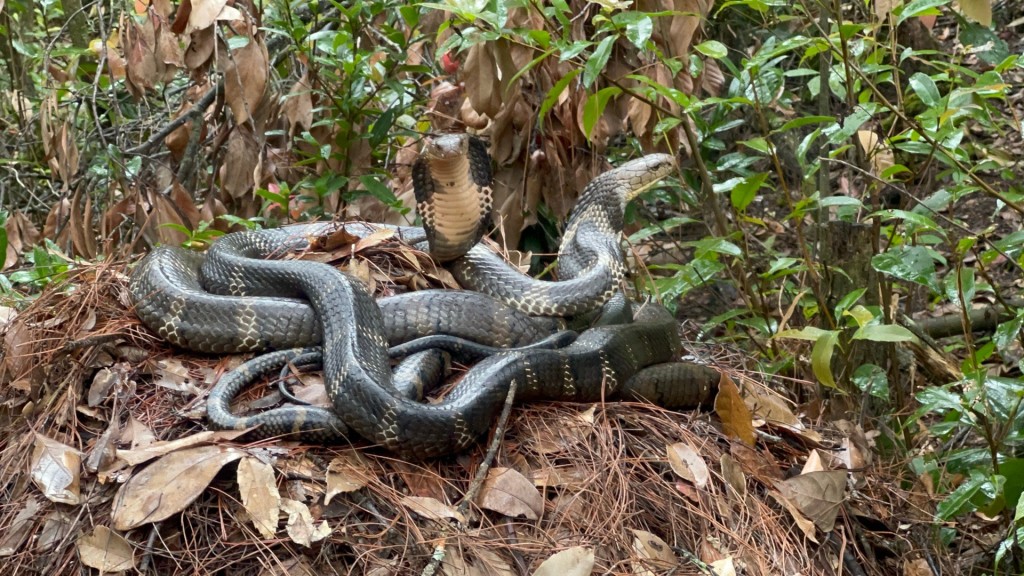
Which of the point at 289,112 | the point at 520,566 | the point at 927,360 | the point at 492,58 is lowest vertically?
the point at 927,360

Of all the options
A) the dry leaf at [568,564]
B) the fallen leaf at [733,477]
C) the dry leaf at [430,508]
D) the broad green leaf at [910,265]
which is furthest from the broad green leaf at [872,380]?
the dry leaf at [430,508]

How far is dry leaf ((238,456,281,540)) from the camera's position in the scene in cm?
311

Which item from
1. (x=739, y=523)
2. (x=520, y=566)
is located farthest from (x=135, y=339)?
(x=739, y=523)

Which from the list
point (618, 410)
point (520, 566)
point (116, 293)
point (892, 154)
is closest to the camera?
point (520, 566)

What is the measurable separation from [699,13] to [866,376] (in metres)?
1.83

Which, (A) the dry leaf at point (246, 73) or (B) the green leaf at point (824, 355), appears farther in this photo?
(A) the dry leaf at point (246, 73)

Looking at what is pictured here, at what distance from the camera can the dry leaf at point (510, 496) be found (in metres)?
3.31

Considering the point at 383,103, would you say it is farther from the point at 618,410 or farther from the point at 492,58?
the point at 618,410

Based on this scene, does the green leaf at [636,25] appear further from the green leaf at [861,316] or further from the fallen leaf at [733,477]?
the fallen leaf at [733,477]

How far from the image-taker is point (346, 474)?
3.33 meters

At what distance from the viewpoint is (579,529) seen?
3.34 metres

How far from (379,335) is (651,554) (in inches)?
52.2

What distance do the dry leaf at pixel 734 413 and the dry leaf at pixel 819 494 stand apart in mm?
232

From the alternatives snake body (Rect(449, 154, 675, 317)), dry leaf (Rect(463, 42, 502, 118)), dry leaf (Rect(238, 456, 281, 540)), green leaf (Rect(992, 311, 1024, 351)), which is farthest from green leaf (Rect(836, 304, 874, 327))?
dry leaf (Rect(238, 456, 281, 540))
